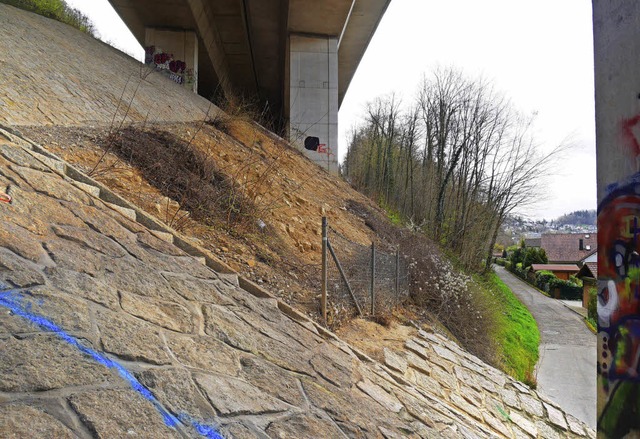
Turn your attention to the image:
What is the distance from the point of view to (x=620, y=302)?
2.70 meters

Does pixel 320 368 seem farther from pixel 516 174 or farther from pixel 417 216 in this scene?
pixel 516 174

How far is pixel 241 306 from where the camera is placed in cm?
364

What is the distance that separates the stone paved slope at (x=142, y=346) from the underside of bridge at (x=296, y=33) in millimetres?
11493

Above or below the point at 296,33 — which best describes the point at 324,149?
below

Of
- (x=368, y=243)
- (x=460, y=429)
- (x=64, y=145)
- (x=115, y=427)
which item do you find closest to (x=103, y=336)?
(x=115, y=427)

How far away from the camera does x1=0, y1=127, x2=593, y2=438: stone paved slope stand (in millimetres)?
1876

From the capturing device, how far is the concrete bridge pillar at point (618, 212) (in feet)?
8.64

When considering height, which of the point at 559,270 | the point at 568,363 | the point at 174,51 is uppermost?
the point at 174,51

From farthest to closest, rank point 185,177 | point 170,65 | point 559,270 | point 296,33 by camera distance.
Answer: point 559,270 → point 170,65 → point 296,33 → point 185,177

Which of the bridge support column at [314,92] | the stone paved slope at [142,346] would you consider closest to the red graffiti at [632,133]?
the stone paved slope at [142,346]

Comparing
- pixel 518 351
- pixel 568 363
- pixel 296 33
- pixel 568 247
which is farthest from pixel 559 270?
pixel 296 33

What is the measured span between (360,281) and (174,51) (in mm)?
13473

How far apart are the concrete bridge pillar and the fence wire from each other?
3335mm

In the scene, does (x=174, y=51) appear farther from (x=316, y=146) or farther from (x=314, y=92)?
(x=316, y=146)
